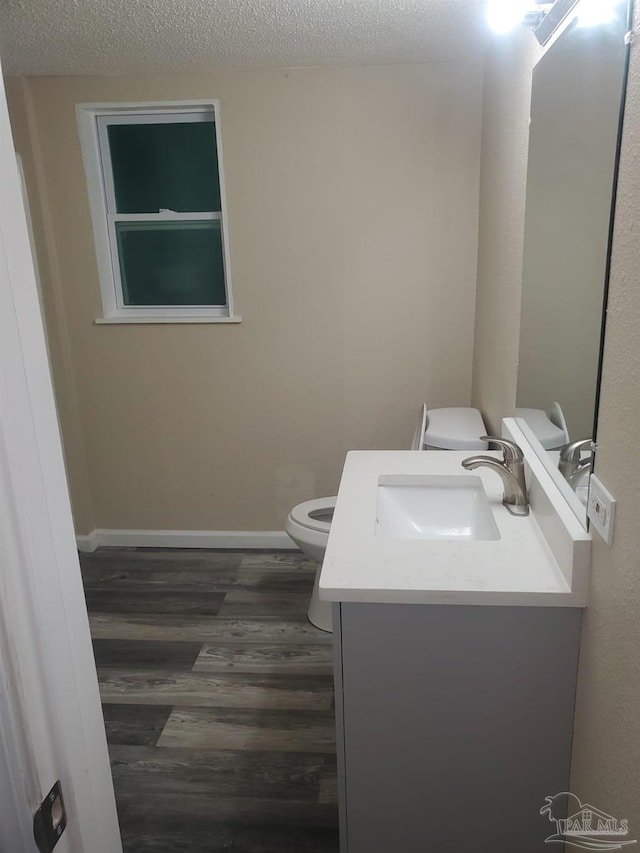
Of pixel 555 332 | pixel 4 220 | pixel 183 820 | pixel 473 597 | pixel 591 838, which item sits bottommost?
pixel 183 820

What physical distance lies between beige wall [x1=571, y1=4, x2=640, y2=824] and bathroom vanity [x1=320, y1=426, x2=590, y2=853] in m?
0.14

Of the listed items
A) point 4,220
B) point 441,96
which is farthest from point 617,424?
point 441,96

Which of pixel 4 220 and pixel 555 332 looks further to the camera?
pixel 555 332

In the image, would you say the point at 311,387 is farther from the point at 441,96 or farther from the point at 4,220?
the point at 4,220

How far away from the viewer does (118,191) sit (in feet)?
10.5

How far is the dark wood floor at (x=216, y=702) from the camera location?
1806mm

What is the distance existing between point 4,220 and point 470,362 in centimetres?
271

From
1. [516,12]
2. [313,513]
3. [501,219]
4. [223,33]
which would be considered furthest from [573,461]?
[223,33]

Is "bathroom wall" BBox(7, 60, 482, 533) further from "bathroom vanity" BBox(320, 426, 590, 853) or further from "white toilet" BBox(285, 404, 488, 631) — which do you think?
"bathroom vanity" BBox(320, 426, 590, 853)

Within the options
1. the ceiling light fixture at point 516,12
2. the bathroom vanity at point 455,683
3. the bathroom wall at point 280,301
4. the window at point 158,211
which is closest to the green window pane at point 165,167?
the window at point 158,211

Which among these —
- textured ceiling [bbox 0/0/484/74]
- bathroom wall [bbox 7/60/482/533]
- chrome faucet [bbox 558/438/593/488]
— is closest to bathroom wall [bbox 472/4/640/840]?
chrome faucet [bbox 558/438/593/488]

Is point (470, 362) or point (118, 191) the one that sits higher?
point (118, 191)

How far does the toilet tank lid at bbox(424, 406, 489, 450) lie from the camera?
233 cm

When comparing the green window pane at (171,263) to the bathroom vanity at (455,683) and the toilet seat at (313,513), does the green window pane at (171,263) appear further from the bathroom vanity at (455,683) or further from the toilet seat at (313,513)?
the bathroom vanity at (455,683)
